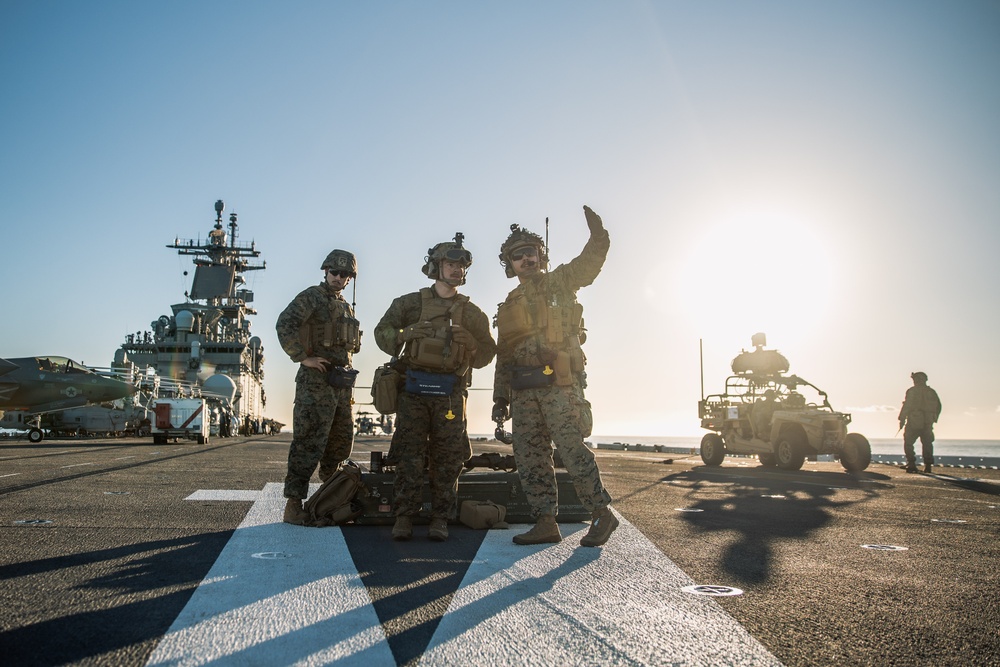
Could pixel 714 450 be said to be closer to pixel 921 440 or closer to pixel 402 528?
pixel 921 440

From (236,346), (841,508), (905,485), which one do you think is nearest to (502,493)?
(841,508)

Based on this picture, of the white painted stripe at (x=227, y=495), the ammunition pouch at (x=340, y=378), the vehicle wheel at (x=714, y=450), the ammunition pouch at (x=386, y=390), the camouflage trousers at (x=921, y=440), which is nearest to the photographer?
the ammunition pouch at (x=386, y=390)

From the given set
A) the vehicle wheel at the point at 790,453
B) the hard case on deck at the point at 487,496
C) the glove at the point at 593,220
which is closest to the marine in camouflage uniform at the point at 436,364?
the hard case on deck at the point at 487,496

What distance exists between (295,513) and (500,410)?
5.45 ft

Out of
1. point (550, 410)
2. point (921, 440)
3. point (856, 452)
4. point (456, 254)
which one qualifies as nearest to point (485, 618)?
point (550, 410)

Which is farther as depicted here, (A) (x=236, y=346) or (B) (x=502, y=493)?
(A) (x=236, y=346)

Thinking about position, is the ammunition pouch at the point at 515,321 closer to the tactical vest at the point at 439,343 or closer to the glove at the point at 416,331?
the tactical vest at the point at 439,343

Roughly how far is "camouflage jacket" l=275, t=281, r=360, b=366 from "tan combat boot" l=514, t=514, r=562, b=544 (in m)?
2.16

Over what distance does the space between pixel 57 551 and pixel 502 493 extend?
2972mm

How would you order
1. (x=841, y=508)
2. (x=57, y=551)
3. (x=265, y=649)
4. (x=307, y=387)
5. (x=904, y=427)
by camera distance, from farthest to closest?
(x=904, y=427)
(x=841, y=508)
(x=307, y=387)
(x=57, y=551)
(x=265, y=649)

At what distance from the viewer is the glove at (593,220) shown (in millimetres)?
4664

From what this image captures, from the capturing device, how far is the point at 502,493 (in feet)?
17.4

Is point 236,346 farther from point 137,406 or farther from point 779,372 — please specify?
point 779,372

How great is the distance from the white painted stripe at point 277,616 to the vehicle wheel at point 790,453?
12.7 metres
